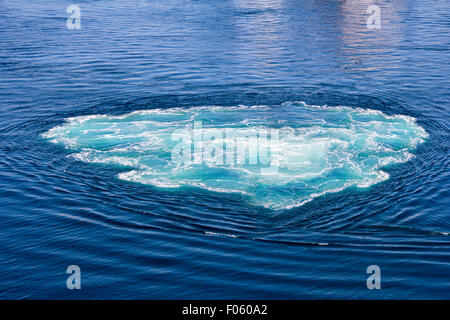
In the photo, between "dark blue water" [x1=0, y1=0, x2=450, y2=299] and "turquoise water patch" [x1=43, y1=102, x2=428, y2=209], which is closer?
"dark blue water" [x1=0, y1=0, x2=450, y2=299]

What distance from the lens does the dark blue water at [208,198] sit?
53.3ft

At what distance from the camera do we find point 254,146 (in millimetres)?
27438

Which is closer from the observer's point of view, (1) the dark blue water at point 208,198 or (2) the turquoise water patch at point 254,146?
(1) the dark blue water at point 208,198

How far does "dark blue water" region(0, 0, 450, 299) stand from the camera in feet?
53.3

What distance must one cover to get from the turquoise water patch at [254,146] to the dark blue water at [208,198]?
0.94 meters

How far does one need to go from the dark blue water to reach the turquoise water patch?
0.94m

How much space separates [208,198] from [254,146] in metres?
6.64

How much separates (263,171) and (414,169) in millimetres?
6888

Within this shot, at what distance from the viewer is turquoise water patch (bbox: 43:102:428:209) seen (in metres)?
23.3

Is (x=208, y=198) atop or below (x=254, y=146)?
below

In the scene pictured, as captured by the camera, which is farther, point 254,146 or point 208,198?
point 254,146

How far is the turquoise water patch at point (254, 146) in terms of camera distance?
23328 mm

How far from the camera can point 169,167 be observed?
2516cm
